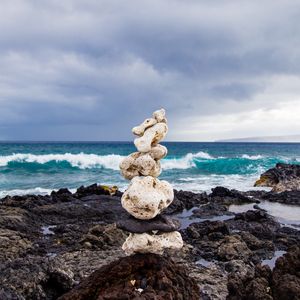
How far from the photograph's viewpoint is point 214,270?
34.4ft

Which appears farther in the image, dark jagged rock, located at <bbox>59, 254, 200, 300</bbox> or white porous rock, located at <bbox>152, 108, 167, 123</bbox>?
white porous rock, located at <bbox>152, 108, 167, 123</bbox>

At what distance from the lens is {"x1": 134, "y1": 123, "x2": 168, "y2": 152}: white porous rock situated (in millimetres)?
6551

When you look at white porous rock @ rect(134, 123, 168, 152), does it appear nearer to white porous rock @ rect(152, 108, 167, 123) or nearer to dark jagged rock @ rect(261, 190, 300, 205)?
white porous rock @ rect(152, 108, 167, 123)

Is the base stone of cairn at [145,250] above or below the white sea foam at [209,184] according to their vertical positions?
above

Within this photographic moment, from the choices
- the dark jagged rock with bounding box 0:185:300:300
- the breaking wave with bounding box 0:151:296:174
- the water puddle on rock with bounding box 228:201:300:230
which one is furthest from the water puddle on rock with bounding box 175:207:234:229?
the breaking wave with bounding box 0:151:296:174

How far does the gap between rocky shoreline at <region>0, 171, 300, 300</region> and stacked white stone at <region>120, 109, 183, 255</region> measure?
50 cm

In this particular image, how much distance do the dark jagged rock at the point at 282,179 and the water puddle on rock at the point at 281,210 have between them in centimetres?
642

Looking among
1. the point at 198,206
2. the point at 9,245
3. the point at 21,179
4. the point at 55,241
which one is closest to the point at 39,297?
the point at 9,245

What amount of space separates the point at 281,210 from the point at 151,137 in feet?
53.7

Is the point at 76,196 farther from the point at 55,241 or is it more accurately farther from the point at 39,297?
the point at 39,297

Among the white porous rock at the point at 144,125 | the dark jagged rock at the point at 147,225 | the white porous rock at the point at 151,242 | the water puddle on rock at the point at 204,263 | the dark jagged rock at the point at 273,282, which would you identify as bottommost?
the water puddle on rock at the point at 204,263

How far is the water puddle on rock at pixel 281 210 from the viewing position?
18.0m

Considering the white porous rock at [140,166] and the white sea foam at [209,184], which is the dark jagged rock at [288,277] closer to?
the white porous rock at [140,166]

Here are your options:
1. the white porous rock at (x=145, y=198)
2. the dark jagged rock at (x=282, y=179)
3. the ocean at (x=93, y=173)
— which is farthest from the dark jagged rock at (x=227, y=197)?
the white porous rock at (x=145, y=198)
